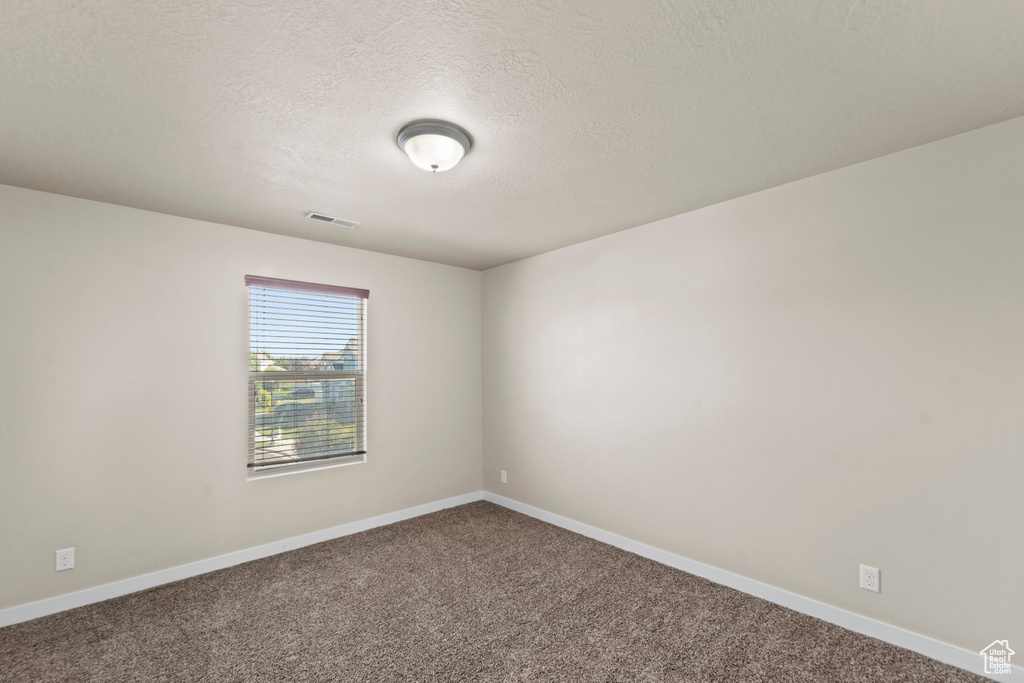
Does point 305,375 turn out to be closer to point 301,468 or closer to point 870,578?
point 301,468

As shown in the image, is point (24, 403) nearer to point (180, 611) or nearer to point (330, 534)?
point (180, 611)

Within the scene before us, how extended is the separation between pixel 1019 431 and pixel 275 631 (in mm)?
3784

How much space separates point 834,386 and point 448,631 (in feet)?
8.33

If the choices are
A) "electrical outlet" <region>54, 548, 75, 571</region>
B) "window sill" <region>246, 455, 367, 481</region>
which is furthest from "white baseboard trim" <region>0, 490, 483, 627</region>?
"window sill" <region>246, 455, 367, 481</region>

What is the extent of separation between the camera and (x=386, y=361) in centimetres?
431

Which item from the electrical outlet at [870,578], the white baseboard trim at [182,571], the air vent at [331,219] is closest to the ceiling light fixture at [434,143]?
the air vent at [331,219]

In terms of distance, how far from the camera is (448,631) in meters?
2.50

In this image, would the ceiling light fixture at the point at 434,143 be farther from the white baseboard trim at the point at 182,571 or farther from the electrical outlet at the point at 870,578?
the white baseboard trim at the point at 182,571

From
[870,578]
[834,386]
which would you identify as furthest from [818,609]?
[834,386]

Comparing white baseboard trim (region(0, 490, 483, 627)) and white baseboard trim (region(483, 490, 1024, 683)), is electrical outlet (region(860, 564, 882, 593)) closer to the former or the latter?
white baseboard trim (region(483, 490, 1024, 683))

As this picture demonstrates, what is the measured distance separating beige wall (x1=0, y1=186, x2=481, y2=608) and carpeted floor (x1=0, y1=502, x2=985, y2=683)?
35cm

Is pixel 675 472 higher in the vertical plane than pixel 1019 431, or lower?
lower

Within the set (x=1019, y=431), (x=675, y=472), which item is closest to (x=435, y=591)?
(x=675, y=472)

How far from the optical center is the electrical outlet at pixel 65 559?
2.75 metres
